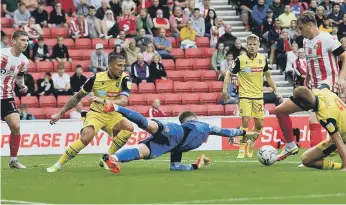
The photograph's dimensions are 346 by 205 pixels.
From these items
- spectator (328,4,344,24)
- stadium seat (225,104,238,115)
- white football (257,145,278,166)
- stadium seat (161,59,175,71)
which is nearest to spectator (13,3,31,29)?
stadium seat (161,59,175,71)

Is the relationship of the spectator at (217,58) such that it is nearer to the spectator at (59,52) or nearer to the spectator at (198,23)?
the spectator at (198,23)

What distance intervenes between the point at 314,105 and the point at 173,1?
17816mm

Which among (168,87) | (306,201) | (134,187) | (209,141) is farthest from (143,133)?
(306,201)

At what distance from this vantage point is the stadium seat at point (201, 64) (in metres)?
30.0

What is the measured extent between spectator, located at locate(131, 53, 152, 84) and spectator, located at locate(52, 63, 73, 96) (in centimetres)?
202

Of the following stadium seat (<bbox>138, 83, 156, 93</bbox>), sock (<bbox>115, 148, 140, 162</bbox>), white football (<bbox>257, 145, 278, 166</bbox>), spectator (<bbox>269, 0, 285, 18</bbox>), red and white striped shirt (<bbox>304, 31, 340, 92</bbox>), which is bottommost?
stadium seat (<bbox>138, 83, 156, 93</bbox>)

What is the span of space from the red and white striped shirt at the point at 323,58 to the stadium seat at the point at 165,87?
1285 centimetres

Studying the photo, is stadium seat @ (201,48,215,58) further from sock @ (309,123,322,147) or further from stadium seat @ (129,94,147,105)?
sock @ (309,123,322,147)

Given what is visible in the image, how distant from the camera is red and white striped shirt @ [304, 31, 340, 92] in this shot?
1576 centimetres

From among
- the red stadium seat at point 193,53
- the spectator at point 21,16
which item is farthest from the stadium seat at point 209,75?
the spectator at point 21,16

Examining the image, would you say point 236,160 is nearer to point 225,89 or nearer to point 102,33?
point 225,89

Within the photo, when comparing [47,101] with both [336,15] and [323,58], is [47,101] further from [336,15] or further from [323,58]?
[323,58]

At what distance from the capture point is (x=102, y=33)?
2989cm

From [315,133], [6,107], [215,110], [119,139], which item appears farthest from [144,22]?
[119,139]
